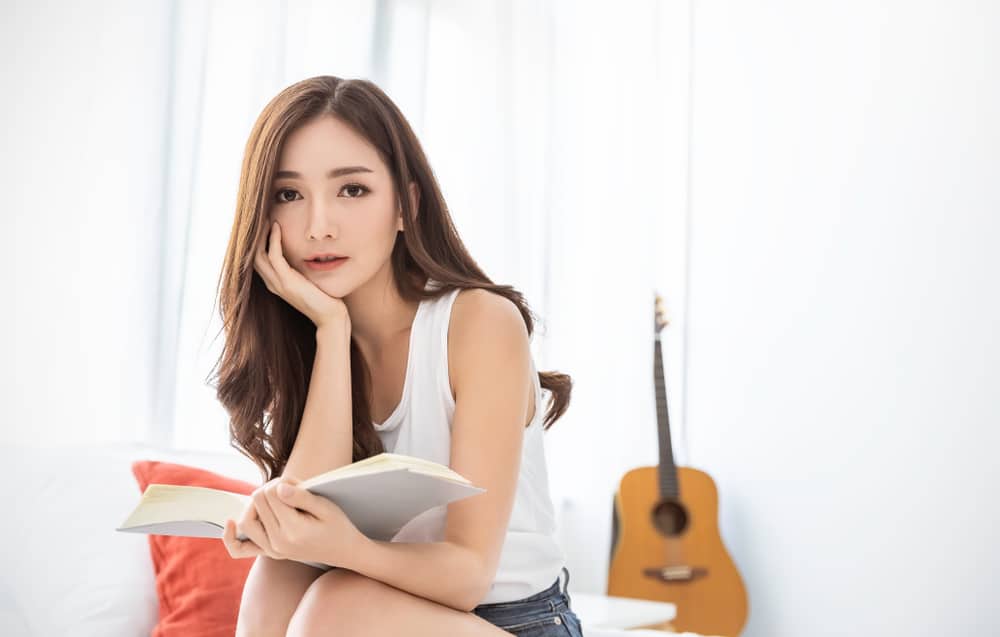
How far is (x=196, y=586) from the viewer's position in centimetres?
149

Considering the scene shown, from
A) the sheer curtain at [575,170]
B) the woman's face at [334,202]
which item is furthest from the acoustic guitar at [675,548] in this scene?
the woman's face at [334,202]

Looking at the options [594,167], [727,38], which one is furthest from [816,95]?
[594,167]

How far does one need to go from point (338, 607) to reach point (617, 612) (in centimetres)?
135

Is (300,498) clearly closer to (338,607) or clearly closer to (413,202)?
(338,607)

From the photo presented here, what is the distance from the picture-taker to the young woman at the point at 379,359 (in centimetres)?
113

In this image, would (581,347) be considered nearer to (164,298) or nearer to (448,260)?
(164,298)

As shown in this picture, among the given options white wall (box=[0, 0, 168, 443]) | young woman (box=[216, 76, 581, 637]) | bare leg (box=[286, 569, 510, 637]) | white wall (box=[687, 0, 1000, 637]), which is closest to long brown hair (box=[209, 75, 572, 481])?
young woman (box=[216, 76, 581, 637])

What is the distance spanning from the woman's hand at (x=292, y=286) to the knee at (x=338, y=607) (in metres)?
0.38

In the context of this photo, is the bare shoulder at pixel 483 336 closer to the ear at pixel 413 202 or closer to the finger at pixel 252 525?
the ear at pixel 413 202

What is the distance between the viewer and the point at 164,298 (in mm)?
2082

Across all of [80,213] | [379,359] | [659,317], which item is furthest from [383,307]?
[659,317]

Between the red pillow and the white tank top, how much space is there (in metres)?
0.36

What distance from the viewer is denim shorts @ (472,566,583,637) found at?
48.3 inches

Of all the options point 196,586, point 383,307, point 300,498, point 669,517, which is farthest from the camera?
point 669,517
